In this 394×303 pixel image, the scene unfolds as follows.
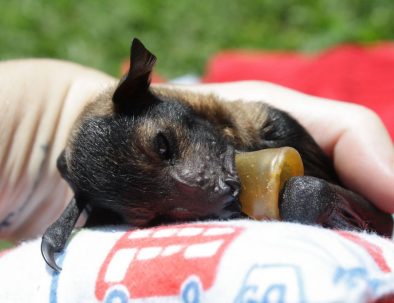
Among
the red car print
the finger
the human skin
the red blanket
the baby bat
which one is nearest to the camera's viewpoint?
the red car print

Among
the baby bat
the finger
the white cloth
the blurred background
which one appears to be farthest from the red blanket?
the white cloth

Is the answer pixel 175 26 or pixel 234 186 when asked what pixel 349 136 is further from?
pixel 175 26

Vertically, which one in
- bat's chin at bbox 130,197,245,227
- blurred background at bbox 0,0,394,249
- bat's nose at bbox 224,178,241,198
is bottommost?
blurred background at bbox 0,0,394,249

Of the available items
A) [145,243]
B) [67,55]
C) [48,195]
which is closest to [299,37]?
[67,55]

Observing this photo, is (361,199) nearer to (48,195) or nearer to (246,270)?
(246,270)

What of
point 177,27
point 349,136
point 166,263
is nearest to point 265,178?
point 166,263

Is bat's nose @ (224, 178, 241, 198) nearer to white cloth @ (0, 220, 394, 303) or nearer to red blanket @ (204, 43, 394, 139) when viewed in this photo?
white cloth @ (0, 220, 394, 303)

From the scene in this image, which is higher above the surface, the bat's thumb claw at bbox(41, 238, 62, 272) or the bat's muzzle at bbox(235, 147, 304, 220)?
the bat's muzzle at bbox(235, 147, 304, 220)
